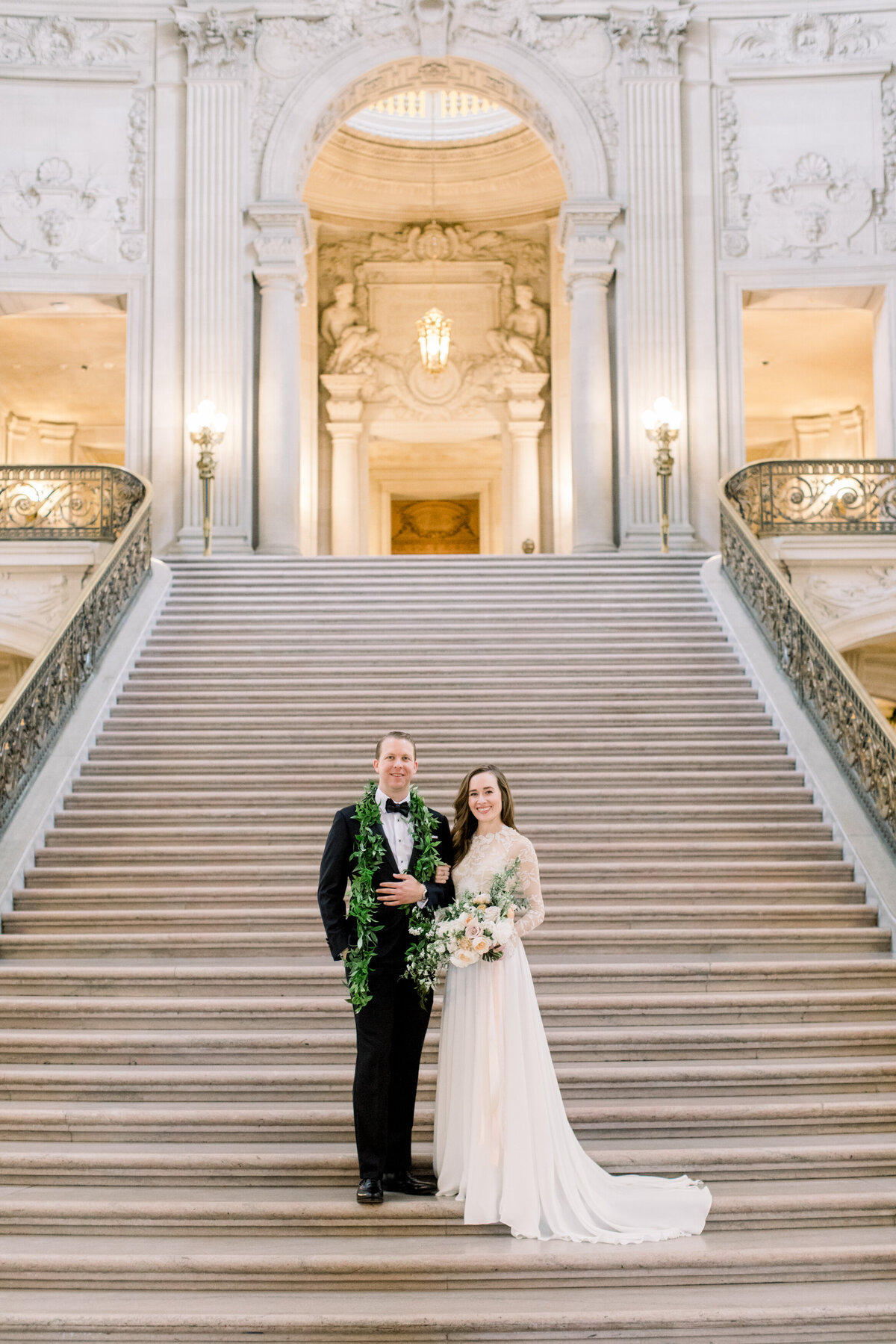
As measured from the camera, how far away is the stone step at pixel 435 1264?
4301mm

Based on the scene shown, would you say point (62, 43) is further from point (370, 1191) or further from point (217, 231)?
point (370, 1191)

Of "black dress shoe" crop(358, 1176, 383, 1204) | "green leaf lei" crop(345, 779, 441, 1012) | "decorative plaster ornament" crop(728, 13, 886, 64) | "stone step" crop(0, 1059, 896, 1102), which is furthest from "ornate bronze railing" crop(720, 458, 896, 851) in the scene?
"decorative plaster ornament" crop(728, 13, 886, 64)

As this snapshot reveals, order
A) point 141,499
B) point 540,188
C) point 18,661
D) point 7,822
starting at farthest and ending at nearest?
point 540,188 → point 18,661 → point 141,499 → point 7,822

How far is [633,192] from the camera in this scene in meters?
16.0

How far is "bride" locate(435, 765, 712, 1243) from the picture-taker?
4477 millimetres

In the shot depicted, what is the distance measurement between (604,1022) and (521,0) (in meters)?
14.4

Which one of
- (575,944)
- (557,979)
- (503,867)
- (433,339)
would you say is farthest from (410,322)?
(503,867)

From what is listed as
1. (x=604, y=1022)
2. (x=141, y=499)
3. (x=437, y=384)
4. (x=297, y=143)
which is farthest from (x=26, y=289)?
(x=604, y=1022)

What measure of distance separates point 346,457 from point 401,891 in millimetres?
16726

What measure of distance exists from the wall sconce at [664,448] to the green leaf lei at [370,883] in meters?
10.6

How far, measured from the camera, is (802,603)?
9.36 meters

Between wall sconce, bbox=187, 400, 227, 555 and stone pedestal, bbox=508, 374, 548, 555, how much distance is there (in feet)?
20.4

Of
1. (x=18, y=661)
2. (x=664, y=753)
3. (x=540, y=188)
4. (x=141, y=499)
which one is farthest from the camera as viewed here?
(x=540, y=188)

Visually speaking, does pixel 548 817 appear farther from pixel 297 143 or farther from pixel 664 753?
pixel 297 143
